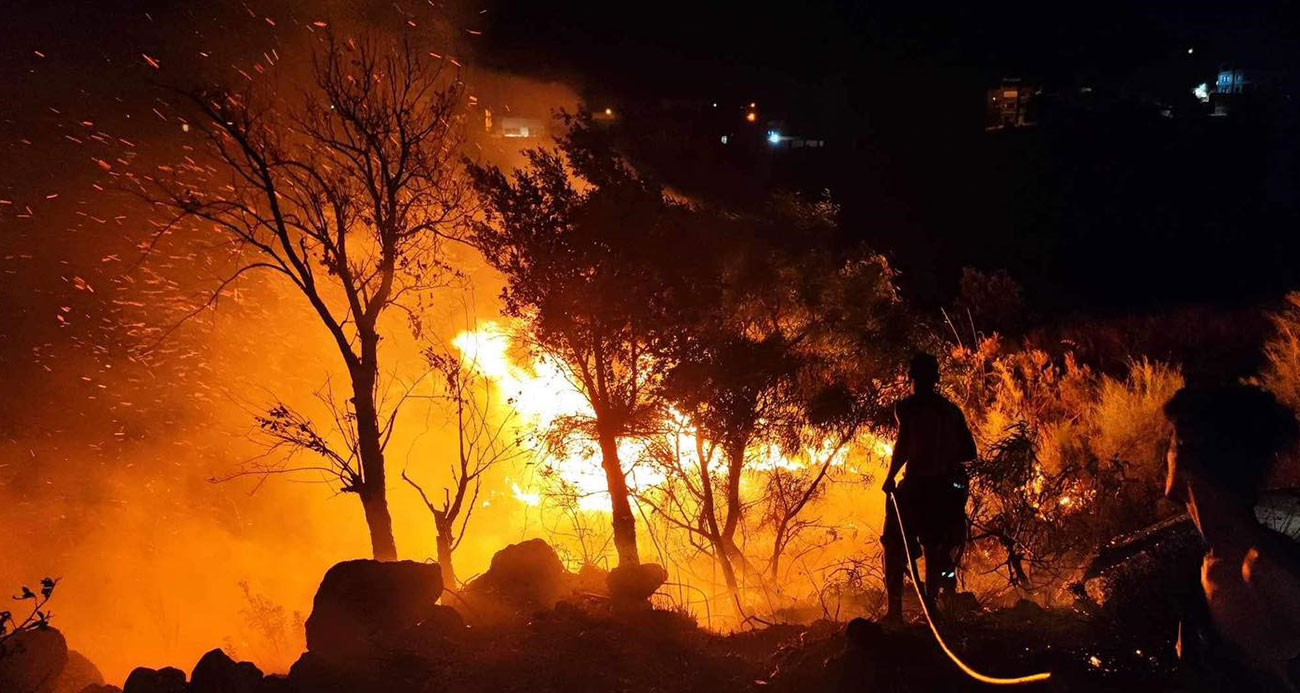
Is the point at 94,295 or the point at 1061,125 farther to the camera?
the point at 1061,125

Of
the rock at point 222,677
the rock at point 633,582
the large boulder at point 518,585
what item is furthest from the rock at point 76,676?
the rock at point 633,582

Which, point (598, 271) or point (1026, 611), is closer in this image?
point (1026, 611)

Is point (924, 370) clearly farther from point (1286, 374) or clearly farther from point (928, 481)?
point (1286, 374)

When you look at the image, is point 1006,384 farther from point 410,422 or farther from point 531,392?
point 410,422

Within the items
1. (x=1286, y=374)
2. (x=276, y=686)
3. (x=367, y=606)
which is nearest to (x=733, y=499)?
(x=367, y=606)

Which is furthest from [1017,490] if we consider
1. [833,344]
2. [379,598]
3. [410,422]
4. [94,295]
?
[94,295]

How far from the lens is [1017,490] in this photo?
819 cm

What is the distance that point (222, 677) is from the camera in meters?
6.51

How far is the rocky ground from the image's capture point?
475 cm

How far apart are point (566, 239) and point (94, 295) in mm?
28339

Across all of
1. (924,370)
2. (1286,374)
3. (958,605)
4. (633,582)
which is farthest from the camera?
(1286,374)

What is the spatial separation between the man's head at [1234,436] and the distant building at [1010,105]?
4918cm

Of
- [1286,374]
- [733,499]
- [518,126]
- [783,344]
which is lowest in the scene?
[733,499]

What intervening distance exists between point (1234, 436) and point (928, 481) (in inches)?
128
